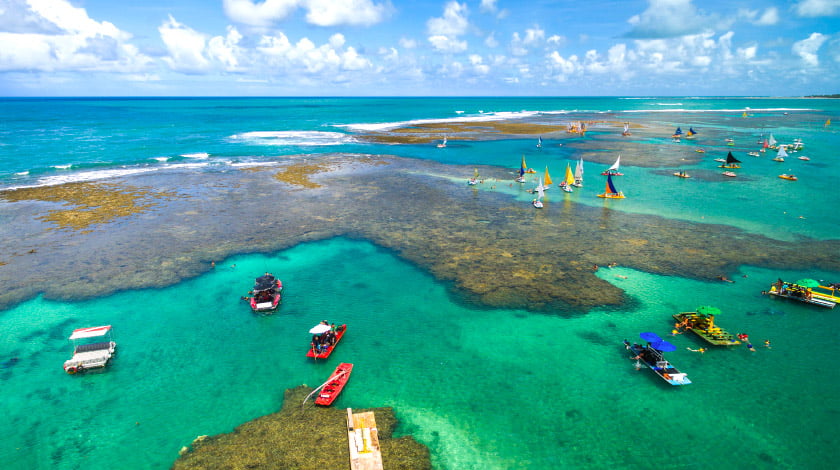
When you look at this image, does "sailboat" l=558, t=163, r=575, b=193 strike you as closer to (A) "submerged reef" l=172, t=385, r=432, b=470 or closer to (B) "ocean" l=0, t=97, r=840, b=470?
(B) "ocean" l=0, t=97, r=840, b=470

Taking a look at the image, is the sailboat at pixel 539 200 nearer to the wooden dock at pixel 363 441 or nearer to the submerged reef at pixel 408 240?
the submerged reef at pixel 408 240

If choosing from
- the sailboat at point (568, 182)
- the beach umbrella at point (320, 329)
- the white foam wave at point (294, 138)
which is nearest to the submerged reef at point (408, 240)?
the sailboat at point (568, 182)

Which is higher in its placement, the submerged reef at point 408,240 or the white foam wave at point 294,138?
the white foam wave at point 294,138

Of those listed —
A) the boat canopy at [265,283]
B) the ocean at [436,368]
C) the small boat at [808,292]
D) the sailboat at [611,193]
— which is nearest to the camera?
the ocean at [436,368]

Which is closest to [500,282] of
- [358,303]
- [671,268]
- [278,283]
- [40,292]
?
[358,303]

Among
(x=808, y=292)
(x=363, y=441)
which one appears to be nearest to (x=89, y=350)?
(x=363, y=441)

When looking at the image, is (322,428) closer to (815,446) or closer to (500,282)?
(500,282)

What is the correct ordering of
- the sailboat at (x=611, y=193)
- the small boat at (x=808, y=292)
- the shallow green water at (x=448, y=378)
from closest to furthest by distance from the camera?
the shallow green water at (x=448, y=378), the small boat at (x=808, y=292), the sailboat at (x=611, y=193)

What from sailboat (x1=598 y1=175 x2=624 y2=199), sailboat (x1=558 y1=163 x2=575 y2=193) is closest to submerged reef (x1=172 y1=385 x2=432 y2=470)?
sailboat (x1=598 y1=175 x2=624 y2=199)
